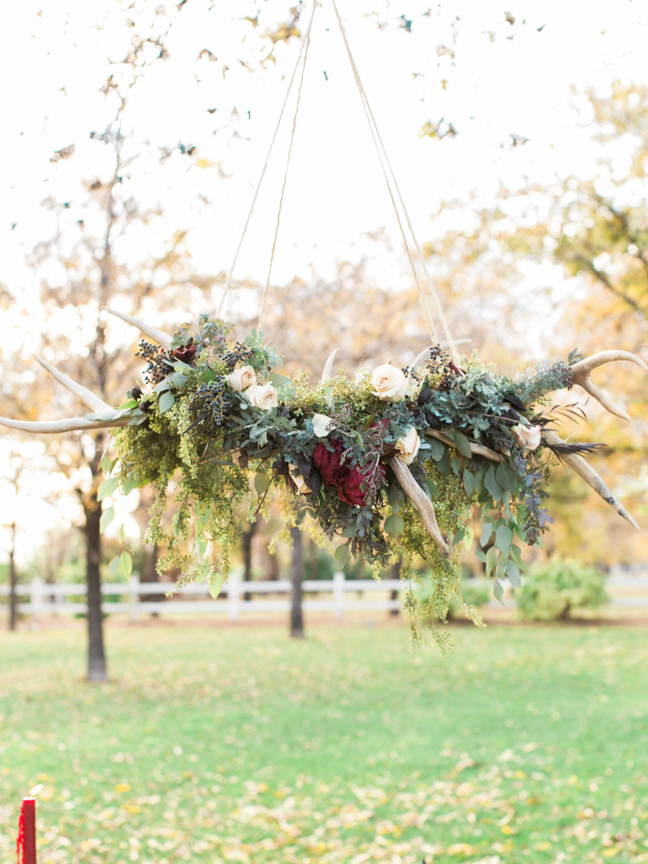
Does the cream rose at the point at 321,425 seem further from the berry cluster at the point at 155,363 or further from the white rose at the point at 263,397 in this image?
Result: the berry cluster at the point at 155,363

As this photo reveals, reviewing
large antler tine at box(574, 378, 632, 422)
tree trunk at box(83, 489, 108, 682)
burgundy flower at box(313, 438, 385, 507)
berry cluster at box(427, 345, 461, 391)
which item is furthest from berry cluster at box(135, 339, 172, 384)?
tree trunk at box(83, 489, 108, 682)

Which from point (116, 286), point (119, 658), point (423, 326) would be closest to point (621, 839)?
point (116, 286)

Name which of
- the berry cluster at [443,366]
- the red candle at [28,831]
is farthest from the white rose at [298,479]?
the red candle at [28,831]

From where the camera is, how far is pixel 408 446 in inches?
80.8

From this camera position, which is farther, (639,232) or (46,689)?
(46,689)

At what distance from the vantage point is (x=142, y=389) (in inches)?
91.4

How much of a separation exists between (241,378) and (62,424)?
522 mm

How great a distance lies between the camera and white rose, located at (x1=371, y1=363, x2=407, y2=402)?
6.96ft

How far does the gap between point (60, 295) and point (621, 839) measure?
25.0 ft

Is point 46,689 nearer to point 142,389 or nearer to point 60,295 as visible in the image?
point 60,295

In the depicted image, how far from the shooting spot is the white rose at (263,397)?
2143mm

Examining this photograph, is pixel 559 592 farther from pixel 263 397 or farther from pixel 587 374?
pixel 263 397

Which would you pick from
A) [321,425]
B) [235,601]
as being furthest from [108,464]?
[235,601]

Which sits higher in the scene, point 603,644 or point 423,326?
point 423,326
